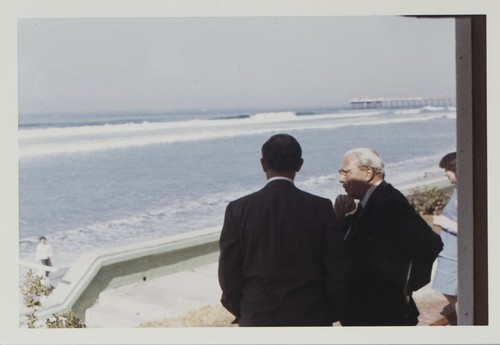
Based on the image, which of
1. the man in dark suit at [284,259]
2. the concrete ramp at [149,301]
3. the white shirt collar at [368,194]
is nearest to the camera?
the man in dark suit at [284,259]

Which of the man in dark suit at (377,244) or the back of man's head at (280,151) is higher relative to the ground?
the back of man's head at (280,151)

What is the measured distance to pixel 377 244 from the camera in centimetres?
383

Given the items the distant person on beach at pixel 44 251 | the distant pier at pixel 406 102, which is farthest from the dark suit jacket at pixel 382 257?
the distant person on beach at pixel 44 251

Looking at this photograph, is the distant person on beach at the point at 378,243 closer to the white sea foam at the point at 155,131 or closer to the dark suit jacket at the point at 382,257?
the dark suit jacket at the point at 382,257

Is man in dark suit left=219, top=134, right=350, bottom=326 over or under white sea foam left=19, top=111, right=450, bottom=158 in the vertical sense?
under

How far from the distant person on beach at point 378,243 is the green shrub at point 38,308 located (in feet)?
5.15

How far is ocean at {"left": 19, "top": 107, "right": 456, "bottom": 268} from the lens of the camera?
12.8ft

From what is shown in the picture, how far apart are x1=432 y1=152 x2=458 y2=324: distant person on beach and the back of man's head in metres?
0.86

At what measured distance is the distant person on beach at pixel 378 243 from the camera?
3.78 metres

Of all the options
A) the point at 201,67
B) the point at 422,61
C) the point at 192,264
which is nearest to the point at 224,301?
the point at 192,264

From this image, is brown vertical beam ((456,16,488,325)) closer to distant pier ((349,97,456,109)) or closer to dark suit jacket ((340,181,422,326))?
distant pier ((349,97,456,109))

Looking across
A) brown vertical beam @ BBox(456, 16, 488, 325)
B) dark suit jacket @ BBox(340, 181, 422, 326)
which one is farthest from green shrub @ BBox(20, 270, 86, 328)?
brown vertical beam @ BBox(456, 16, 488, 325)

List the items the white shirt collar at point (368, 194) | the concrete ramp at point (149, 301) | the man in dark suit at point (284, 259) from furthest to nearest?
the concrete ramp at point (149, 301)
the white shirt collar at point (368, 194)
the man in dark suit at point (284, 259)

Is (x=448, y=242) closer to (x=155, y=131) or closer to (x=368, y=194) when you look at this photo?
(x=368, y=194)
